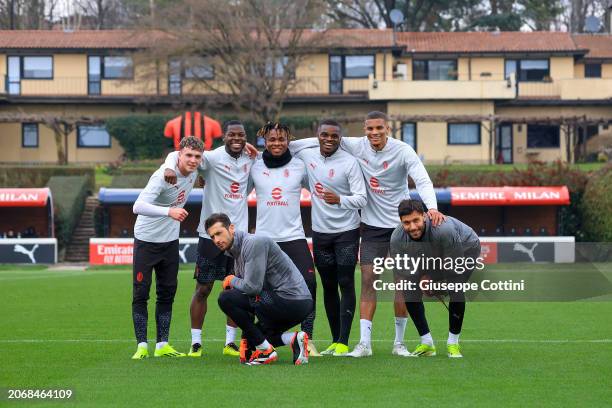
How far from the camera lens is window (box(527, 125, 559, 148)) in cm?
5972

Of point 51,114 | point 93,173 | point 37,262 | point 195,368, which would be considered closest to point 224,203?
point 195,368

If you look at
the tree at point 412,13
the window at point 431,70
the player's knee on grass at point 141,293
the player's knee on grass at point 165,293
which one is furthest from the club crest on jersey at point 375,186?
the tree at point 412,13

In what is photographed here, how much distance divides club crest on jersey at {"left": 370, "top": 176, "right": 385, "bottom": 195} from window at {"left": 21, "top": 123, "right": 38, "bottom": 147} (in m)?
48.3

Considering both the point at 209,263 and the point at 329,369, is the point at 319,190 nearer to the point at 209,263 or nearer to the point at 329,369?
the point at 209,263

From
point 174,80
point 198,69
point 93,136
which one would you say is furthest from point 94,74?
point 198,69

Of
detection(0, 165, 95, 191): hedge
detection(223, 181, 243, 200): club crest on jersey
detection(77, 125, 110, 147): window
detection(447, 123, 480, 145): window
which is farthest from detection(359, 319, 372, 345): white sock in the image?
detection(77, 125, 110, 147): window

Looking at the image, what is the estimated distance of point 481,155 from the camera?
189 feet

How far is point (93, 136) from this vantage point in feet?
190

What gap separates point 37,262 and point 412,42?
31.5m

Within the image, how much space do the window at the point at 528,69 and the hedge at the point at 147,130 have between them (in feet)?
39.5

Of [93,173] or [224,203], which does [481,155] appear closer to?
[93,173]

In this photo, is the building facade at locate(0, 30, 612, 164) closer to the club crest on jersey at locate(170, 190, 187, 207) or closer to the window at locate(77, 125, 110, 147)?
the window at locate(77, 125, 110, 147)

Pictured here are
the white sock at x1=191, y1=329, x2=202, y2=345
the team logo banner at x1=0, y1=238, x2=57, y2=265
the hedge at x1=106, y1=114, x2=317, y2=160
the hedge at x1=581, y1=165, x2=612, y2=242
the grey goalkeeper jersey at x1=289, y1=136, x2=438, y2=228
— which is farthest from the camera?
the hedge at x1=106, y1=114, x2=317, y2=160

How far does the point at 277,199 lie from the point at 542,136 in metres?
49.6
